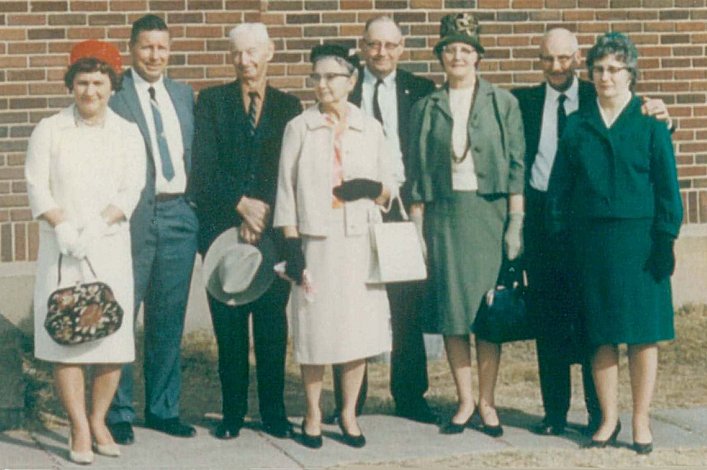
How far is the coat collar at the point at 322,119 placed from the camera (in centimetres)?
758

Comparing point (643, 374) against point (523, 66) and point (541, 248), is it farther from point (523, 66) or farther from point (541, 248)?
point (523, 66)

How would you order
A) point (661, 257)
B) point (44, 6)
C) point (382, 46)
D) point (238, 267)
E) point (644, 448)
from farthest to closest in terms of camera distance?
point (44, 6), point (382, 46), point (238, 267), point (644, 448), point (661, 257)

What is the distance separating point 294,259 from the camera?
24.7ft

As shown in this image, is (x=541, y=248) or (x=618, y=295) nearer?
(x=618, y=295)

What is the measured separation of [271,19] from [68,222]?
11.8 feet

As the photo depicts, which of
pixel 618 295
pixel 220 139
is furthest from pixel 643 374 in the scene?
pixel 220 139

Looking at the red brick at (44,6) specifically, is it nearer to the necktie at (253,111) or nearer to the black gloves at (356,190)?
the necktie at (253,111)

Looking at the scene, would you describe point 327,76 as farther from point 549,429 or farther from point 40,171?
point 549,429

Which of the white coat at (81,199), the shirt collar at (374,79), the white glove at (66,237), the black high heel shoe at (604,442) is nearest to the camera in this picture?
the white glove at (66,237)

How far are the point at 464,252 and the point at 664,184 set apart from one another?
1050 millimetres

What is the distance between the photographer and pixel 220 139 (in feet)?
25.8

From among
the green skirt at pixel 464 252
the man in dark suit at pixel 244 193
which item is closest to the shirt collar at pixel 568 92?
the green skirt at pixel 464 252

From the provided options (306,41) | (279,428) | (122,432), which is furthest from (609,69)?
(306,41)

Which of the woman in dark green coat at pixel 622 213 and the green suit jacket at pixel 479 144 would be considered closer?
the woman in dark green coat at pixel 622 213
